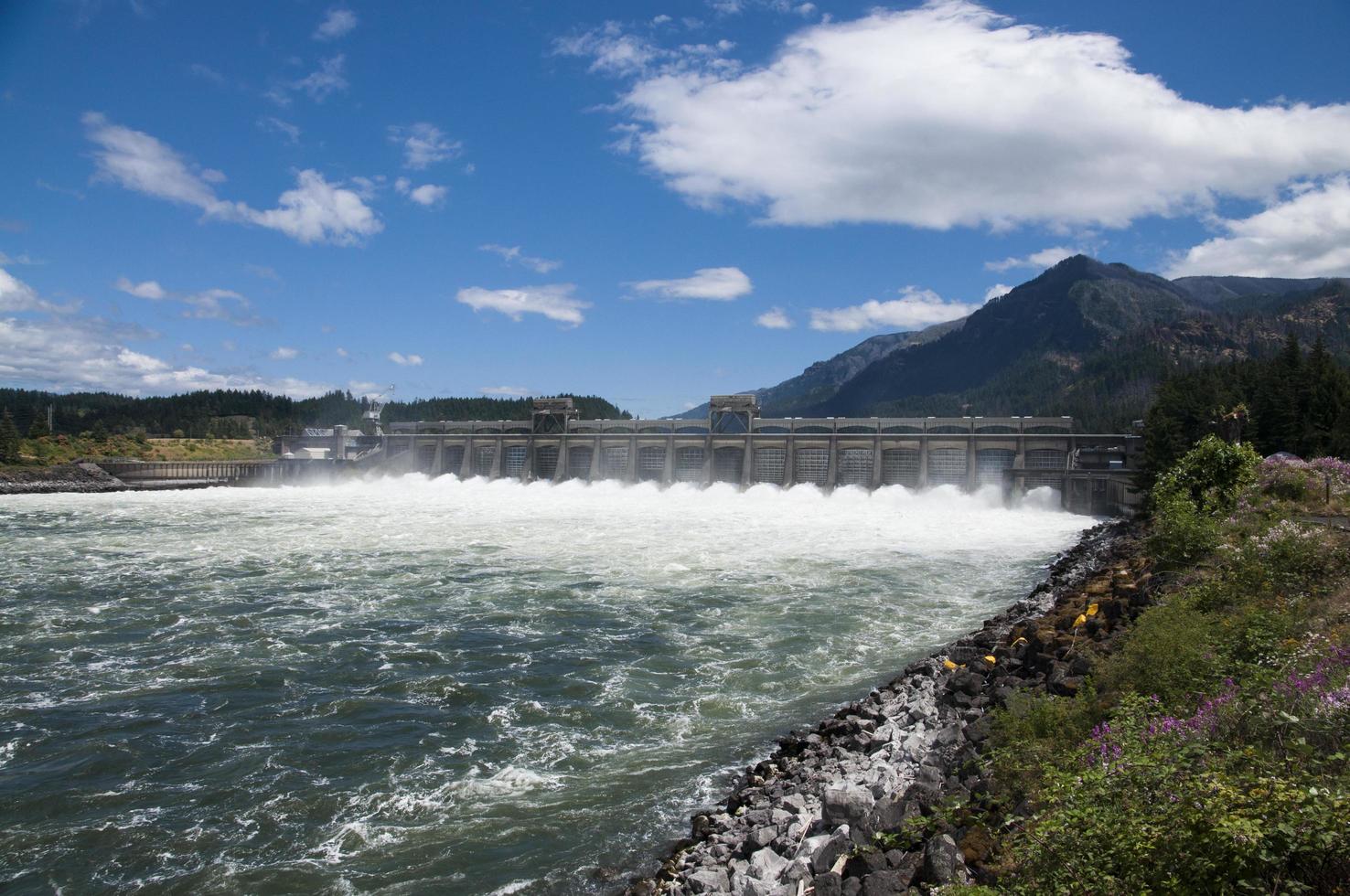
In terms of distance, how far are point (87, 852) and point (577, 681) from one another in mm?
9286

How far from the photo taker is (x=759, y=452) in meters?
68.6

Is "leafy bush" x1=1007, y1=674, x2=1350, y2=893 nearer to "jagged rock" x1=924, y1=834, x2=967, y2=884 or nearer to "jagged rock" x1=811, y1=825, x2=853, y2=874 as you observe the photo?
"jagged rock" x1=924, y1=834, x2=967, y2=884

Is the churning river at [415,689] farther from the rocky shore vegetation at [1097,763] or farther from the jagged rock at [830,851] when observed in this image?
the jagged rock at [830,851]

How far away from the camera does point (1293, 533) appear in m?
16.1

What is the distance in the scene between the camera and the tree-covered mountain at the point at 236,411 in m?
147

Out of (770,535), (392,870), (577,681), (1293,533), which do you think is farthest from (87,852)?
(770,535)

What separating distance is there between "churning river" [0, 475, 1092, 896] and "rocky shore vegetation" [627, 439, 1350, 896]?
1.75 m

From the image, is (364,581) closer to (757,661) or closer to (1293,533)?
(757,661)

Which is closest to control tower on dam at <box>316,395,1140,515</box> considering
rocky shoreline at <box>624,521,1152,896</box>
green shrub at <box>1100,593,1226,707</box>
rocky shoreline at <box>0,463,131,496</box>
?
rocky shoreline at <box>0,463,131,496</box>

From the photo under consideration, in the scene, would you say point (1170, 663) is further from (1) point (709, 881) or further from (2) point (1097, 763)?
(1) point (709, 881)

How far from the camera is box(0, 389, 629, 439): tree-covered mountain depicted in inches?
5799

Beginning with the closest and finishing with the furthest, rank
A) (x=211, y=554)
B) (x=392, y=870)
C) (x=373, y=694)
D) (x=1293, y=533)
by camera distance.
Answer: (x=392, y=870), (x=1293, y=533), (x=373, y=694), (x=211, y=554)

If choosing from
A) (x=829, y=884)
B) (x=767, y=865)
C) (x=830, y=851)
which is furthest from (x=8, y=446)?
(x=829, y=884)

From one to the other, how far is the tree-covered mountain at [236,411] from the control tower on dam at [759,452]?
67.3 m
